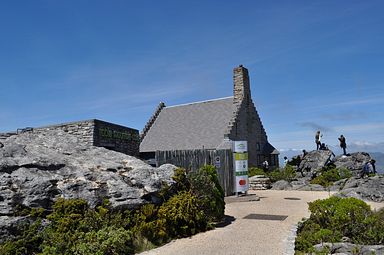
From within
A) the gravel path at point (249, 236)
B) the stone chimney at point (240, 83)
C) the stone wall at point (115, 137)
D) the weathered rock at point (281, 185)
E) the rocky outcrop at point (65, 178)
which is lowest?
the gravel path at point (249, 236)

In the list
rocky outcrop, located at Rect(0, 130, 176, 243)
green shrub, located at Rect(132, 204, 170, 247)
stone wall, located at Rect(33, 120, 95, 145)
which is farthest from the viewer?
stone wall, located at Rect(33, 120, 95, 145)

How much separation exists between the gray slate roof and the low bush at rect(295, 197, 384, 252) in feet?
56.4

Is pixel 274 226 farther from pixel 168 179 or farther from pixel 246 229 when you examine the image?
pixel 168 179

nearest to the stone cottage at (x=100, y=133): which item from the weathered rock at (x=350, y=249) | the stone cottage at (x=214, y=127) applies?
the stone cottage at (x=214, y=127)

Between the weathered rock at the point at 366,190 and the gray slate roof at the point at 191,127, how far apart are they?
1094 cm

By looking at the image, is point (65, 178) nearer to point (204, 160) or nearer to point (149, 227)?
point (149, 227)

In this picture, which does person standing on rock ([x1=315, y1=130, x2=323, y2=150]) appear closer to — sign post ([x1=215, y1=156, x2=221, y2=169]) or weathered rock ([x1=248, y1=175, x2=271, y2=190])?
weathered rock ([x1=248, y1=175, x2=271, y2=190])

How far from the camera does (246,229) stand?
30.9 ft

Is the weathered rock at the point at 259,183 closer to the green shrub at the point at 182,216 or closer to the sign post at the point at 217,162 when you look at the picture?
the sign post at the point at 217,162

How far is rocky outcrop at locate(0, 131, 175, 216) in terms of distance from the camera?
735 cm

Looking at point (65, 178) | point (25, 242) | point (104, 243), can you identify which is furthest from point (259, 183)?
point (25, 242)

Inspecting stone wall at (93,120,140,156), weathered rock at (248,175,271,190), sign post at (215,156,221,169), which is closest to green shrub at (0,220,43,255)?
stone wall at (93,120,140,156)

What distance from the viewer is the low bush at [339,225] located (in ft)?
25.8

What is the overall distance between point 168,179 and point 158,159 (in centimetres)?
720
